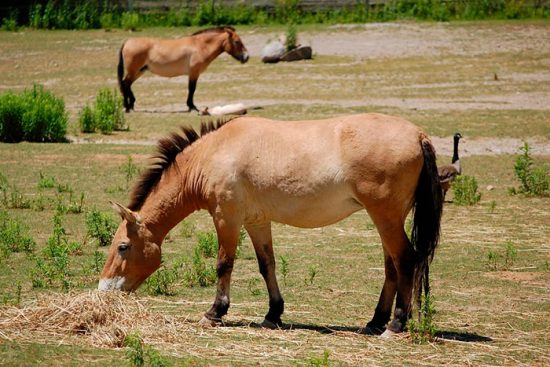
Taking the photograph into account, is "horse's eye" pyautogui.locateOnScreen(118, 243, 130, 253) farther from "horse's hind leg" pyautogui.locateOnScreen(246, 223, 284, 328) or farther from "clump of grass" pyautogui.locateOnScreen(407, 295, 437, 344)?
"clump of grass" pyautogui.locateOnScreen(407, 295, 437, 344)

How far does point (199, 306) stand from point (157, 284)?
0.68 metres

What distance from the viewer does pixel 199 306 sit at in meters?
9.80

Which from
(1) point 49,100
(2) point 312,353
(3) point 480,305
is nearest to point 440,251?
(3) point 480,305

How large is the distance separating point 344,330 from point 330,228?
4671 mm

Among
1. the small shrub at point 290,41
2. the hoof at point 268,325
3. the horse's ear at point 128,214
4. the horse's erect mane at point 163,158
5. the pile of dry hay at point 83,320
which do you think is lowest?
the hoof at point 268,325

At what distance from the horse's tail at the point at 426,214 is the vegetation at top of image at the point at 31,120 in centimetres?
1162

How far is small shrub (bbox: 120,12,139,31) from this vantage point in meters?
33.2

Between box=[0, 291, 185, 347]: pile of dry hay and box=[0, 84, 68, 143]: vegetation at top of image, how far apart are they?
10.8 m

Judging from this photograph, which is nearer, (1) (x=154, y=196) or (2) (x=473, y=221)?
(1) (x=154, y=196)

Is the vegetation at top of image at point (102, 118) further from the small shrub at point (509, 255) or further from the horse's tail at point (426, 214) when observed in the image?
the horse's tail at point (426, 214)

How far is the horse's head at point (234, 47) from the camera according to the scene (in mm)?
25900

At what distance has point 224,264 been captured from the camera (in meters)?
9.21

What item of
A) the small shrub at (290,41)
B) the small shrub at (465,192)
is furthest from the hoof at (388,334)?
the small shrub at (290,41)

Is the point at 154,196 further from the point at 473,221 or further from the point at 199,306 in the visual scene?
the point at 473,221
